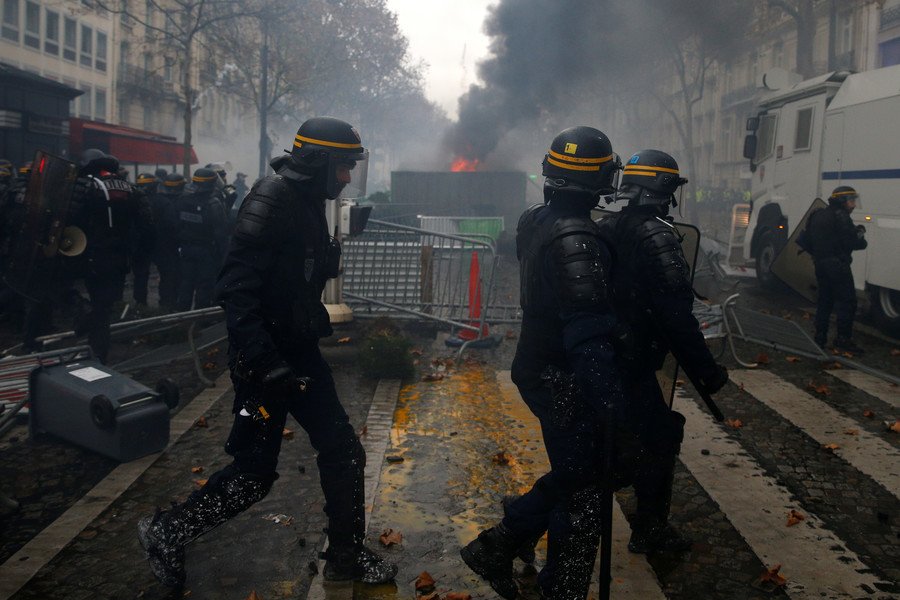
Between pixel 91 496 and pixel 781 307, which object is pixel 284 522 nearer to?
pixel 91 496

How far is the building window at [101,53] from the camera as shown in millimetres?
39969

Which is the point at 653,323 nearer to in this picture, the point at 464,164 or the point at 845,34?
the point at 464,164

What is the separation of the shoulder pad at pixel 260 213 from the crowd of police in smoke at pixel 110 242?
3025mm

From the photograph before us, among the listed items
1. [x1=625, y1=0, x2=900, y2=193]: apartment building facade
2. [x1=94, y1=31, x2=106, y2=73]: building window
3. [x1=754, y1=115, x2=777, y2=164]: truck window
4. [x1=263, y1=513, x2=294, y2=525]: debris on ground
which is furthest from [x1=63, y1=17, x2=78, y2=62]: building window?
[x1=263, y1=513, x2=294, y2=525]: debris on ground

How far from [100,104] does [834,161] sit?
124 feet

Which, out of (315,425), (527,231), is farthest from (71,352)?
(527,231)

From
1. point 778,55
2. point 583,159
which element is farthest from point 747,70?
point 583,159

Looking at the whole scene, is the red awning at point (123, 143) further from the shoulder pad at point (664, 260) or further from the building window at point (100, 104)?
the shoulder pad at point (664, 260)

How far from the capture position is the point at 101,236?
Result: 695cm

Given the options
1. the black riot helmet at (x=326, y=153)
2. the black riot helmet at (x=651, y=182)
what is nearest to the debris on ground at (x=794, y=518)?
the black riot helmet at (x=651, y=182)

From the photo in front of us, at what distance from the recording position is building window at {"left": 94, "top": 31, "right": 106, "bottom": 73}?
39969 mm

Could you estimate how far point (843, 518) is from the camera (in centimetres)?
444

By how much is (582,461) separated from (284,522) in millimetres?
1811

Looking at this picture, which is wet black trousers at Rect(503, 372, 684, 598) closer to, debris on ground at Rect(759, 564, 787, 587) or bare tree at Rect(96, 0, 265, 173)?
debris on ground at Rect(759, 564, 787, 587)
